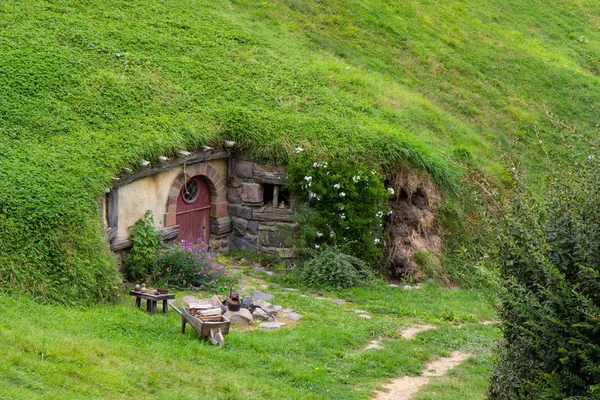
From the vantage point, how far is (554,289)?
6930 millimetres

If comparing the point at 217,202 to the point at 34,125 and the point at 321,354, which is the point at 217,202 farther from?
the point at 321,354

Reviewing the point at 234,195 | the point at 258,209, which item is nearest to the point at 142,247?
the point at 234,195

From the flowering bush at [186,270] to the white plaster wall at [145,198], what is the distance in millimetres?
853

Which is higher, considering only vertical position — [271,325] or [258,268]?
[258,268]

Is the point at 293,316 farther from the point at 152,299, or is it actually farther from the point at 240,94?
the point at 240,94

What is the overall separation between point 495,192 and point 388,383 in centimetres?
373

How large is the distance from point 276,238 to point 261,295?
2.70 metres

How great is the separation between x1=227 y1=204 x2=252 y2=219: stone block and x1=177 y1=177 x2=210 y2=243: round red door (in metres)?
0.51

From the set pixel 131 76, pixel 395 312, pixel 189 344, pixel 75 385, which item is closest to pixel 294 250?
pixel 395 312

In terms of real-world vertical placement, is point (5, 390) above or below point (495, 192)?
below

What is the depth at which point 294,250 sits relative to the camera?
54.0 feet

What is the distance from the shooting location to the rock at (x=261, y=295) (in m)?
14.0

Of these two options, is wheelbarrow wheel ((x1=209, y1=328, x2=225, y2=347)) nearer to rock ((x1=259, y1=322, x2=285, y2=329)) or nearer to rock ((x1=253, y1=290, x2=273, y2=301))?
rock ((x1=259, y1=322, x2=285, y2=329))

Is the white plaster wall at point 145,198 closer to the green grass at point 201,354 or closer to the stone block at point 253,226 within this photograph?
the green grass at point 201,354
